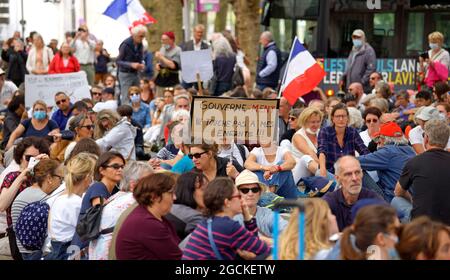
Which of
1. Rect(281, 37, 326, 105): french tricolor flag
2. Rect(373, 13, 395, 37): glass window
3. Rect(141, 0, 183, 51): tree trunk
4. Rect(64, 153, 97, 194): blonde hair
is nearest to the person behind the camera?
Rect(64, 153, 97, 194): blonde hair

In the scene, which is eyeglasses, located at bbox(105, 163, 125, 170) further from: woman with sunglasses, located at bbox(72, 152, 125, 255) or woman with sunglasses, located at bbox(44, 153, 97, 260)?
woman with sunglasses, located at bbox(44, 153, 97, 260)

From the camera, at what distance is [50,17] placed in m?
38.3

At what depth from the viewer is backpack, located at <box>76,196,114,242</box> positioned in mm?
8719

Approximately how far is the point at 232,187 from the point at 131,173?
1.78 m

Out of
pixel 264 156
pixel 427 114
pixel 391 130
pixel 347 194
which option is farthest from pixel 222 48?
pixel 347 194

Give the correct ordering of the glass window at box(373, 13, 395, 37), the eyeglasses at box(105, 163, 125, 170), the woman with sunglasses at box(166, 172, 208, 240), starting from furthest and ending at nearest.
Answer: the glass window at box(373, 13, 395, 37) → the eyeglasses at box(105, 163, 125, 170) → the woman with sunglasses at box(166, 172, 208, 240)

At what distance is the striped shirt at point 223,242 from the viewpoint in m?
7.32

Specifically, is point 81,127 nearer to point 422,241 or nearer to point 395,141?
point 395,141

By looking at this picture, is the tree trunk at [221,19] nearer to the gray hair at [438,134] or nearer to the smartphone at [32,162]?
the smartphone at [32,162]

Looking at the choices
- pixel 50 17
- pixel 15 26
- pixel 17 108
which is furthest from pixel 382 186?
pixel 50 17

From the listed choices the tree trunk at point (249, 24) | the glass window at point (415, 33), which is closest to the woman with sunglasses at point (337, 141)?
the glass window at point (415, 33)

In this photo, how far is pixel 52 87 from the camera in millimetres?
19328

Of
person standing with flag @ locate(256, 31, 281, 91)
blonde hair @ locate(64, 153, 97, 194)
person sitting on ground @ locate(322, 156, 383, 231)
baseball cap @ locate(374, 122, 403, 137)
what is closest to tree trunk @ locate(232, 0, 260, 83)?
person standing with flag @ locate(256, 31, 281, 91)

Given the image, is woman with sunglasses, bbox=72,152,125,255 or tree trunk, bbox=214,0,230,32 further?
tree trunk, bbox=214,0,230,32
